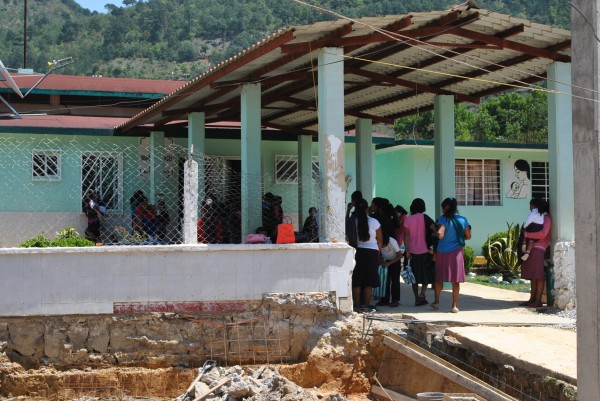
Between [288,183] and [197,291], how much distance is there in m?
8.80

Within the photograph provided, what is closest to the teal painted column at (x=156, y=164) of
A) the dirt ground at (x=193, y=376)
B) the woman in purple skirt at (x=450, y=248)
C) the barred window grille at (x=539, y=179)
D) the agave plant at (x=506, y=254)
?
the woman in purple skirt at (x=450, y=248)

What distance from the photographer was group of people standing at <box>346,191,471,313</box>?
1209 centimetres

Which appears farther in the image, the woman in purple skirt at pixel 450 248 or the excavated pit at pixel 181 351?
the woman in purple skirt at pixel 450 248

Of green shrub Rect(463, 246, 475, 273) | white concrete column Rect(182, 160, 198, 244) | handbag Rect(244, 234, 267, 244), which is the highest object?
white concrete column Rect(182, 160, 198, 244)

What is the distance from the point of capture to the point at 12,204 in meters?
17.6

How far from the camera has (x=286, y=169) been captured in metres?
19.8

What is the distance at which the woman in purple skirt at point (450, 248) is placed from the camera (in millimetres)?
12164

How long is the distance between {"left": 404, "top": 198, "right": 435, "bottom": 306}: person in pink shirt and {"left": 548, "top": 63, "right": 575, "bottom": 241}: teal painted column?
6.06 feet

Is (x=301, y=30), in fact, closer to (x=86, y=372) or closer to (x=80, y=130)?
(x=86, y=372)

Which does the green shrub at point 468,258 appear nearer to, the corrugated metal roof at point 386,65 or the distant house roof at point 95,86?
the corrugated metal roof at point 386,65

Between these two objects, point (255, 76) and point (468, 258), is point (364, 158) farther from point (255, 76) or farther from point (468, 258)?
point (255, 76)

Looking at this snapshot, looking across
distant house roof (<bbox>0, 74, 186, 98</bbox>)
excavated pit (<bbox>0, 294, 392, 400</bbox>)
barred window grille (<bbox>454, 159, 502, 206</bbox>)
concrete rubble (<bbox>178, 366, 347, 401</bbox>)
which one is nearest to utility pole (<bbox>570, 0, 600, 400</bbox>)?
concrete rubble (<bbox>178, 366, 347, 401</bbox>)

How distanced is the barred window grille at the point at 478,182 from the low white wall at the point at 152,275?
478 inches

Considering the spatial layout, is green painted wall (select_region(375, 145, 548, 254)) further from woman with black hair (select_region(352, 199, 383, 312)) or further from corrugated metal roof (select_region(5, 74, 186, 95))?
woman with black hair (select_region(352, 199, 383, 312))
